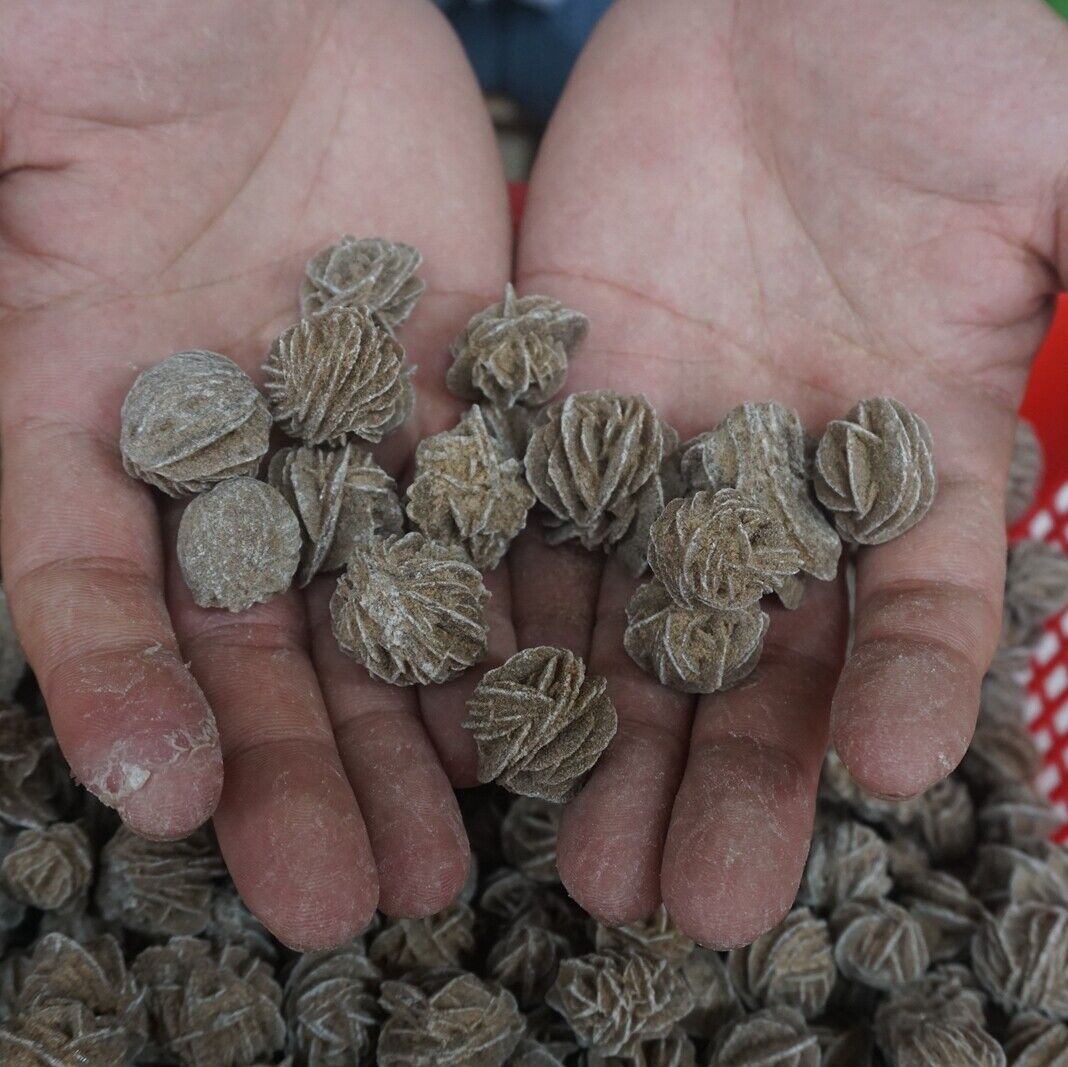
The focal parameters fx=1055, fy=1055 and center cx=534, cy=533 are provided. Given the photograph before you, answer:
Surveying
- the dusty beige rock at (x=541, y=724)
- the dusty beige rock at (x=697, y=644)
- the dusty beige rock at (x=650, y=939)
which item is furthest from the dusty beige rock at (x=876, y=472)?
the dusty beige rock at (x=650, y=939)

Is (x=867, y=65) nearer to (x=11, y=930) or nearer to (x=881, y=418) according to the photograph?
(x=881, y=418)

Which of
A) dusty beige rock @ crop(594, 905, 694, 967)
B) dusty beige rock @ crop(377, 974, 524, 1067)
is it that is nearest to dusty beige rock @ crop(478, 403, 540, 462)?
dusty beige rock @ crop(594, 905, 694, 967)

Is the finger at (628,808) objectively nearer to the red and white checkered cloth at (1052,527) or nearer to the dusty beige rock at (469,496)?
the dusty beige rock at (469,496)

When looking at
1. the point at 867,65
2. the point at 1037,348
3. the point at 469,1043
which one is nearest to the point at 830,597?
the point at 1037,348

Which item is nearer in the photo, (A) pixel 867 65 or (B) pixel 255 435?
(B) pixel 255 435

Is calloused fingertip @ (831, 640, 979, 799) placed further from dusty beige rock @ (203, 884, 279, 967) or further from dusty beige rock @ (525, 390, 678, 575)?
dusty beige rock @ (203, 884, 279, 967)
